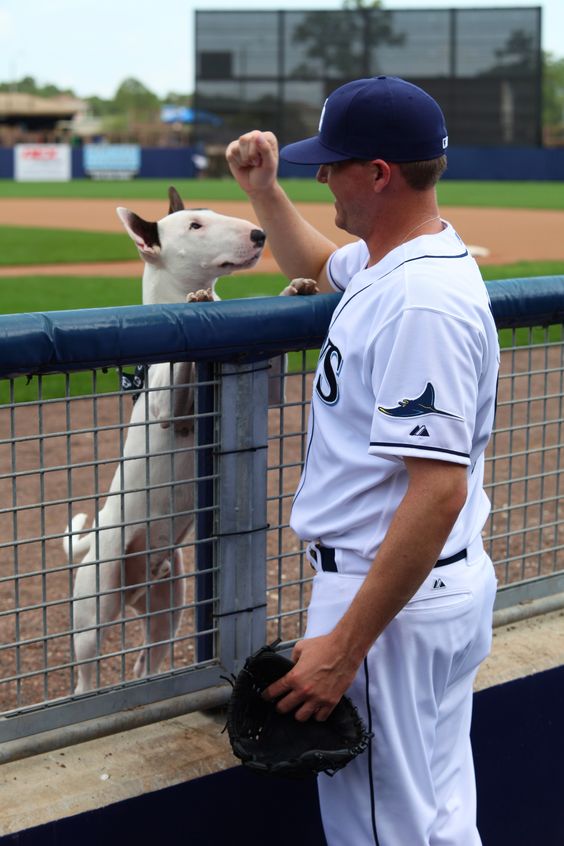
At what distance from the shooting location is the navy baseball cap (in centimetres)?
209

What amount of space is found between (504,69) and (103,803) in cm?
5340

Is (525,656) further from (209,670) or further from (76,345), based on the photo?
(76,345)

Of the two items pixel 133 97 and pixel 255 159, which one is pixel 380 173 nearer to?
pixel 255 159

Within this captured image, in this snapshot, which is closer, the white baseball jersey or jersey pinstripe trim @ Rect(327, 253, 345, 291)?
the white baseball jersey

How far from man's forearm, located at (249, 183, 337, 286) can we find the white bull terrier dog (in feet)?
0.30

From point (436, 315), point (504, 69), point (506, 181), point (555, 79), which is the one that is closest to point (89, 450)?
point (436, 315)

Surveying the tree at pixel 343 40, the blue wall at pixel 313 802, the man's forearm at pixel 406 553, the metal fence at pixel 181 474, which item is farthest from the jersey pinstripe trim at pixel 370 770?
the tree at pixel 343 40

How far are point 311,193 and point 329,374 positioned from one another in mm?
35094

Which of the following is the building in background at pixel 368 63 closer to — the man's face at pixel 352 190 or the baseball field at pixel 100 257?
the baseball field at pixel 100 257

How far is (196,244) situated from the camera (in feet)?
13.0

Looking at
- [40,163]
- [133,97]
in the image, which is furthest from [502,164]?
[133,97]

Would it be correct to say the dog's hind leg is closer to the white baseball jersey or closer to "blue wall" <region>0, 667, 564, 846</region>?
"blue wall" <region>0, 667, 564, 846</region>

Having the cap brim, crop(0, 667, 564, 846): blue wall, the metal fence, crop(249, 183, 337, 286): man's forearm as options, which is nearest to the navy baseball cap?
the cap brim

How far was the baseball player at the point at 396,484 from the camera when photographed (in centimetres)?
198
